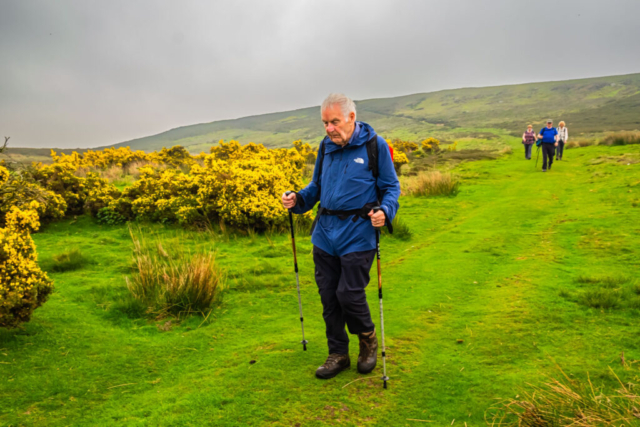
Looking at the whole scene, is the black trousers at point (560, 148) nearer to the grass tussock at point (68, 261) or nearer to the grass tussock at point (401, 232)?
the grass tussock at point (401, 232)

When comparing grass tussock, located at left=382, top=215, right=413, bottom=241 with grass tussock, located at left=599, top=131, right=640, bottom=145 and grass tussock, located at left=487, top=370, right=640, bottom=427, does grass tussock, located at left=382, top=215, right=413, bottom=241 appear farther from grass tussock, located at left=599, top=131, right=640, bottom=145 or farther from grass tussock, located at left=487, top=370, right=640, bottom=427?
grass tussock, located at left=599, top=131, right=640, bottom=145

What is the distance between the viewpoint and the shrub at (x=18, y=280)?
425cm

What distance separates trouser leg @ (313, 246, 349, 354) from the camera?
396 centimetres

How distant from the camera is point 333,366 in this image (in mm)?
3939

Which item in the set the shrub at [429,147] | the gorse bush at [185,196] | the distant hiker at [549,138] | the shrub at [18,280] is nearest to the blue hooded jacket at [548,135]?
the distant hiker at [549,138]

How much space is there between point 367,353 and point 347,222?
4.11 feet

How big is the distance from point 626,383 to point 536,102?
5427 inches

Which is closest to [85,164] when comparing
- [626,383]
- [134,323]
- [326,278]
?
[134,323]

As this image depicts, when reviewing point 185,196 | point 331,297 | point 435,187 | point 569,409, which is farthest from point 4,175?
point 435,187

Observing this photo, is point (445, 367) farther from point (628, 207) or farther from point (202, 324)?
point (628, 207)

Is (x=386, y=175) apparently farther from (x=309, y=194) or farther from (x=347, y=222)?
(x=309, y=194)

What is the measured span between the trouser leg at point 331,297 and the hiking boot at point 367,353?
161 mm

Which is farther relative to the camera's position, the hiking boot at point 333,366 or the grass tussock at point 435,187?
the grass tussock at point 435,187

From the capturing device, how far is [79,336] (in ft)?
15.6
